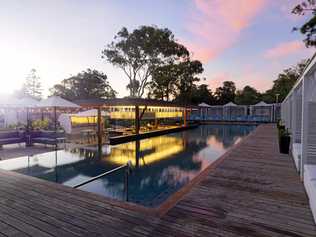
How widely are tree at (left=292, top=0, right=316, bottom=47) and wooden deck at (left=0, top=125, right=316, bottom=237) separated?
937cm

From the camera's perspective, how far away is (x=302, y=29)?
10.4 metres

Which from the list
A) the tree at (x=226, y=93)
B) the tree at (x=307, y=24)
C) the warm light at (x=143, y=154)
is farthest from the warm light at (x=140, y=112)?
the tree at (x=226, y=93)

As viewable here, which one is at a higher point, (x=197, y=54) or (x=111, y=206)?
(x=197, y=54)

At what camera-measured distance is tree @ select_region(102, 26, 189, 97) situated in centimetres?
2147

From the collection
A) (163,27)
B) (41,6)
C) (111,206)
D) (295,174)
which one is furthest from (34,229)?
(163,27)

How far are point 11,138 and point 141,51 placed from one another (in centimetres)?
1572

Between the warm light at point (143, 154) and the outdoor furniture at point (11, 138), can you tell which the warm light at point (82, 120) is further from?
the warm light at point (143, 154)

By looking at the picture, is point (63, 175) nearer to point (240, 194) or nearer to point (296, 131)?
point (240, 194)

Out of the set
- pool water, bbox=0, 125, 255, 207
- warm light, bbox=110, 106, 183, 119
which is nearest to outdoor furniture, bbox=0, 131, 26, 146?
pool water, bbox=0, 125, 255, 207

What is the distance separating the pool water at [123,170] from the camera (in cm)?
569

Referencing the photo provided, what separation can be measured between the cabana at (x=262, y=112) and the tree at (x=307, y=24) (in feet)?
54.3

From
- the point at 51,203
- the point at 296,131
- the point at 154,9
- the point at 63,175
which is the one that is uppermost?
the point at 154,9

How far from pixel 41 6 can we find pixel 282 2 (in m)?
12.1

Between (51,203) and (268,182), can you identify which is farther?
(268,182)
